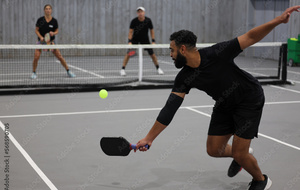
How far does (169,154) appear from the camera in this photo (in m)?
5.82

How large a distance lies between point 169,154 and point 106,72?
317 inches

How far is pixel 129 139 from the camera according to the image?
648 cm

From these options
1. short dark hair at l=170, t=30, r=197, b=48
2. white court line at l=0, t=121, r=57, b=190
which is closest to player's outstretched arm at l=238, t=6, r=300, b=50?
short dark hair at l=170, t=30, r=197, b=48

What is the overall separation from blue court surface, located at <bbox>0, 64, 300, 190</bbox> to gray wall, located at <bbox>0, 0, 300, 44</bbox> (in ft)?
27.3

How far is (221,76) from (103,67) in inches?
440

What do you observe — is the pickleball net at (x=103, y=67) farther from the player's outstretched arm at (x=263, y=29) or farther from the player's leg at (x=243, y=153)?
the player's outstretched arm at (x=263, y=29)

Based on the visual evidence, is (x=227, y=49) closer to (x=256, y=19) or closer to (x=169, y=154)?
(x=169, y=154)

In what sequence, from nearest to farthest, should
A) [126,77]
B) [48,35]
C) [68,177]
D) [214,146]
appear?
[214,146] < [68,177] < [48,35] < [126,77]

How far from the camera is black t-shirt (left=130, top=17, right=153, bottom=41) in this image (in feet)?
40.5

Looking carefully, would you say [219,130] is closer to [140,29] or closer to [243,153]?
[243,153]

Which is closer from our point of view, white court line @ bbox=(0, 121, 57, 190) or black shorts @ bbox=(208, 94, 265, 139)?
black shorts @ bbox=(208, 94, 265, 139)

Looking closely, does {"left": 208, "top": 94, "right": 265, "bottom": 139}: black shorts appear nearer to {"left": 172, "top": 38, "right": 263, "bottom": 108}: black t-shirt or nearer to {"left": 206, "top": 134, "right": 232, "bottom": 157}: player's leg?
{"left": 172, "top": 38, "right": 263, "bottom": 108}: black t-shirt

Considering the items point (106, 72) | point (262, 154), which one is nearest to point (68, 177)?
point (262, 154)

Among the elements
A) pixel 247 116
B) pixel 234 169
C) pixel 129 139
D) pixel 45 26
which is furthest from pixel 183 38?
pixel 45 26
